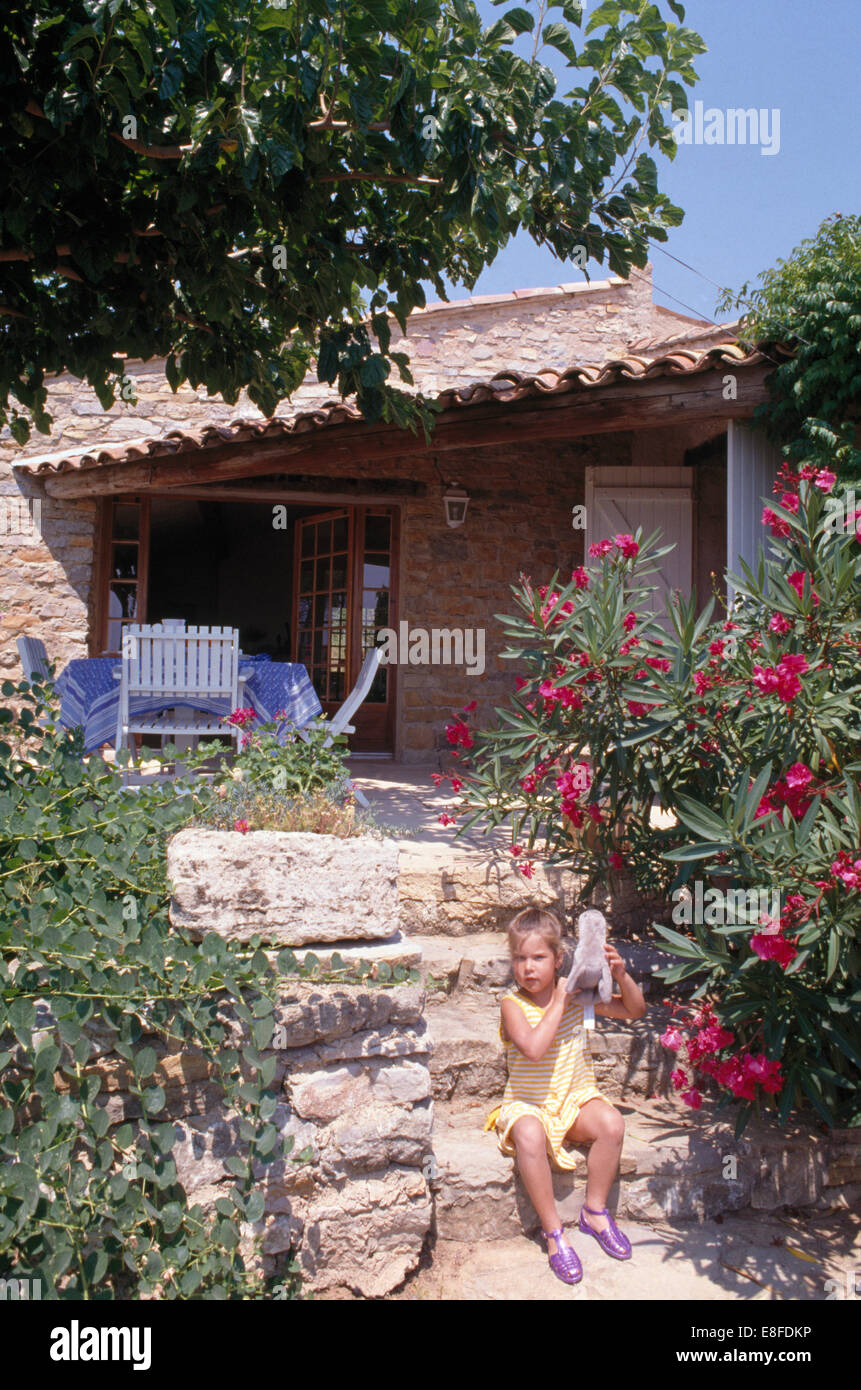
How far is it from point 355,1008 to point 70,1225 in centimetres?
71

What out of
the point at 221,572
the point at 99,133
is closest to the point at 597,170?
the point at 99,133

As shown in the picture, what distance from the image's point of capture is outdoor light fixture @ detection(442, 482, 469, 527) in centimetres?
700

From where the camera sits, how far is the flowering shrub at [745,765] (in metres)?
2.18

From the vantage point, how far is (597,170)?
9.50 feet

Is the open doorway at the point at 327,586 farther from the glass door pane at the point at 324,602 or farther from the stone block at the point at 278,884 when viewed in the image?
the stone block at the point at 278,884

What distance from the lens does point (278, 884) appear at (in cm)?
217

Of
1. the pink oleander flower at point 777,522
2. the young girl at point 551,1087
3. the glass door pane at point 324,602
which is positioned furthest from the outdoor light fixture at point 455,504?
the young girl at point 551,1087

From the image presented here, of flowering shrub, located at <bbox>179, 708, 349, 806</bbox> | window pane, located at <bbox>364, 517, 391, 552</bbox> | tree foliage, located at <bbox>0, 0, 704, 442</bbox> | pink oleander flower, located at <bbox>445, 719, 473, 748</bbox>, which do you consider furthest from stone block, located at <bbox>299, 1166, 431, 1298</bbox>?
window pane, located at <bbox>364, 517, 391, 552</bbox>

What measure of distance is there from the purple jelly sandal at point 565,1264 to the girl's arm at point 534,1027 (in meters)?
0.40

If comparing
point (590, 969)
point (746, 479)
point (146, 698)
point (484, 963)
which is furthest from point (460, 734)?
point (746, 479)

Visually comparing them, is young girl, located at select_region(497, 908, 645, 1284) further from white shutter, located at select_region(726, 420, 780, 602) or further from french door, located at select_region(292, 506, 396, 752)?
french door, located at select_region(292, 506, 396, 752)

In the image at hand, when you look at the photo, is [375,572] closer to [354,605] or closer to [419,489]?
[354,605]

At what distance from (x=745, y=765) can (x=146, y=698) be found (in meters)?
3.22
